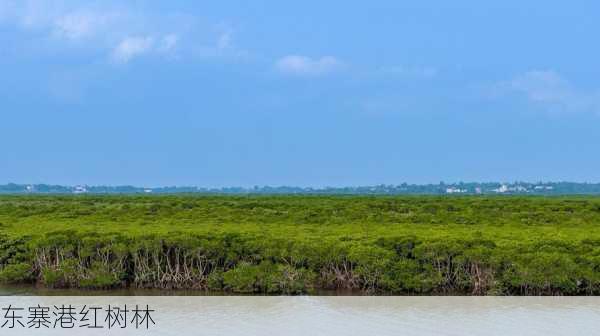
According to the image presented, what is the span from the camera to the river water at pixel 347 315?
15.1m

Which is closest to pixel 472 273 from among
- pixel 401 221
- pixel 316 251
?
pixel 316 251

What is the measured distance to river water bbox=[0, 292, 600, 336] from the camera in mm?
15133

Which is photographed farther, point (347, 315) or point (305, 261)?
point (305, 261)

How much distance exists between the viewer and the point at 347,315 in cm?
1664

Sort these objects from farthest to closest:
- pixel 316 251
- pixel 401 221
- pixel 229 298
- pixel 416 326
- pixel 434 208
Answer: pixel 434 208 → pixel 401 221 → pixel 316 251 → pixel 229 298 → pixel 416 326

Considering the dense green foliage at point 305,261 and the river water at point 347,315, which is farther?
the dense green foliage at point 305,261

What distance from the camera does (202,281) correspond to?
1969 cm

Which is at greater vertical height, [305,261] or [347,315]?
[305,261]

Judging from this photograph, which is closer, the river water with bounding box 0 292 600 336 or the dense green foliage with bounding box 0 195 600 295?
the river water with bounding box 0 292 600 336

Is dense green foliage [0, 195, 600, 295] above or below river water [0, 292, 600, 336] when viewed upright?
above

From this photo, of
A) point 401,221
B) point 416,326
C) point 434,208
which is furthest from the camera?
point 434,208

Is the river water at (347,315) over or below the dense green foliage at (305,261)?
below

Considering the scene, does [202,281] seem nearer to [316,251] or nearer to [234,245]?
[234,245]

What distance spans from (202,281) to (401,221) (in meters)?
13.8
